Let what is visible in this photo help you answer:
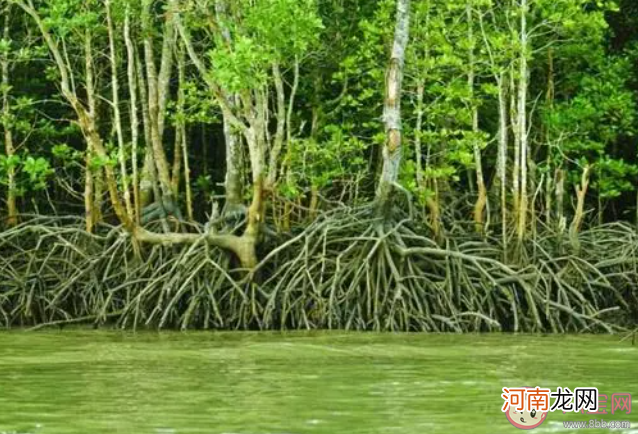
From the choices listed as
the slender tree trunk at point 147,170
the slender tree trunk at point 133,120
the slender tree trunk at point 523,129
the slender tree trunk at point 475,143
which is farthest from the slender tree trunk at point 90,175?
the slender tree trunk at point 523,129

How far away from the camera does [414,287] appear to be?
1559 cm

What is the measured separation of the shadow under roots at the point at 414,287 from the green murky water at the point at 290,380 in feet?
2.67

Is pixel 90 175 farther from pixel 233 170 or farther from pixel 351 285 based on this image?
pixel 351 285

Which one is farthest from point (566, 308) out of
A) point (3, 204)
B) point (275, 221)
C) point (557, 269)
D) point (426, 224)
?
point (3, 204)

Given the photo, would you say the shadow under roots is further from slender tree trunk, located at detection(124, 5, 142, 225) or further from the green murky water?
slender tree trunk, located at detection(124, 5, 142, 225)

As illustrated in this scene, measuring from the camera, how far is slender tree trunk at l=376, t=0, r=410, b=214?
16.2 m

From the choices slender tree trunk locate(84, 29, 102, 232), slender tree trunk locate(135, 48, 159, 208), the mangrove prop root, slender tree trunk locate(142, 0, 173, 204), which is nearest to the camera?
the mangrove prop root

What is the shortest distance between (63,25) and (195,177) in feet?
26.2

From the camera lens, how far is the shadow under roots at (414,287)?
15.4m

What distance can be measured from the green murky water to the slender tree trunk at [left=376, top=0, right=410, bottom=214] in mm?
2103

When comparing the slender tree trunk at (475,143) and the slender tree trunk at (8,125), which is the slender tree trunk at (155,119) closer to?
the slender tree trunk at (8,125)

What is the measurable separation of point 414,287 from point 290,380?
17.8ft

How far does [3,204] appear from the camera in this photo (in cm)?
2222

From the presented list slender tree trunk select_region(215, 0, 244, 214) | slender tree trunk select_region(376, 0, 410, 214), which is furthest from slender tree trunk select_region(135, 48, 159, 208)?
slender tree trunk select_region(376, 0, 410, 214)
